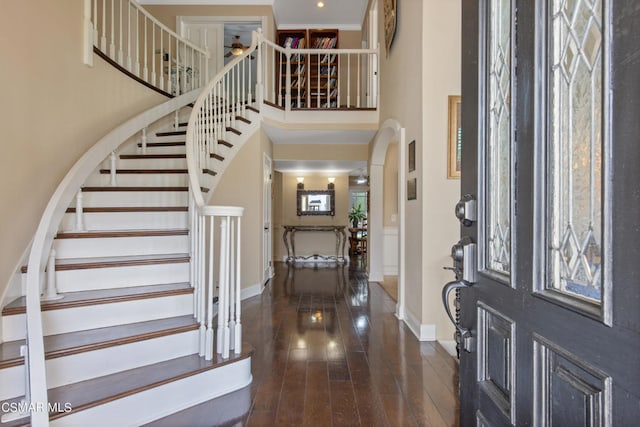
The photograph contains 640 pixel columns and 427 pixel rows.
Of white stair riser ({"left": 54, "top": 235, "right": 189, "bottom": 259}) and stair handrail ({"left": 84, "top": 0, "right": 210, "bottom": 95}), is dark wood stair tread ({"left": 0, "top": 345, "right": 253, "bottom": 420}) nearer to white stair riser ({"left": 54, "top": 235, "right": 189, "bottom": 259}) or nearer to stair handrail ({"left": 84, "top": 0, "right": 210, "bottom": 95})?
white stair riser ({"left": 54, "top": 235, "right": 189, "bottom": 259})

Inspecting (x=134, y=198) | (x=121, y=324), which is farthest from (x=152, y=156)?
(x=121, y=324)

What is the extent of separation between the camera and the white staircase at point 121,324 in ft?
5.36

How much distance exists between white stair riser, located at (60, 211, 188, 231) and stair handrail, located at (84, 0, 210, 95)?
1340 mm

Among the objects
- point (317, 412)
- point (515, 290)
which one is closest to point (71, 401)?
point (317, 412)

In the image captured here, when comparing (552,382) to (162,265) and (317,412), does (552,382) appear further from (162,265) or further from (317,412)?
(162,265)

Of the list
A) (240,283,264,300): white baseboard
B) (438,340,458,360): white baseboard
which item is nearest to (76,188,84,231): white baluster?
(240,283,264,300): white baseboard

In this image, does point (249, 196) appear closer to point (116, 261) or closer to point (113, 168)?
point (113, 168)

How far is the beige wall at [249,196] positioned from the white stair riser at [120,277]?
1681 millimetres

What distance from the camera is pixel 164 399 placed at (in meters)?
1.78

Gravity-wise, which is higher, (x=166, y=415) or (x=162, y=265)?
(x=162, y=265)

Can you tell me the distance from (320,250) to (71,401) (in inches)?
256

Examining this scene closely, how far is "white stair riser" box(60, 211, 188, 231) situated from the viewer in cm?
278

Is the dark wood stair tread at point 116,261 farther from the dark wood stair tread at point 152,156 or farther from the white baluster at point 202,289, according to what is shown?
the dark wood stair tread at point 152,156
